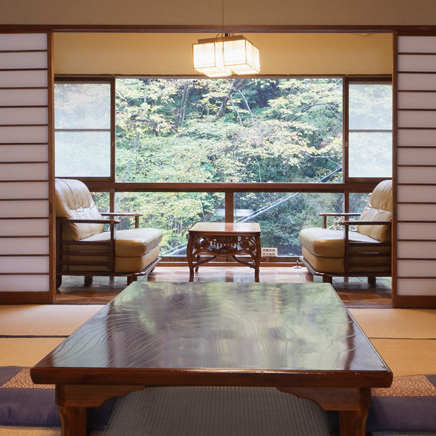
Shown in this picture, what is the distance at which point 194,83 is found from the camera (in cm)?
741

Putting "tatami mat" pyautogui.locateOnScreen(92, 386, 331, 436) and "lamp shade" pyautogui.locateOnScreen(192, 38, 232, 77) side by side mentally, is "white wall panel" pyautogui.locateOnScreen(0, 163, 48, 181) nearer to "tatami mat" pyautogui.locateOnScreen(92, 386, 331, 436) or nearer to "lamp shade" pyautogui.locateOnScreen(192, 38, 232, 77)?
"lamp shade" pyautogui.locateOnScreen(192, 38, 232, 77)

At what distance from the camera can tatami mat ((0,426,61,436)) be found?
1636mm

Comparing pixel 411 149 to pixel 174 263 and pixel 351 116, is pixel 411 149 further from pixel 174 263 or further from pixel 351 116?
pixel 174 263

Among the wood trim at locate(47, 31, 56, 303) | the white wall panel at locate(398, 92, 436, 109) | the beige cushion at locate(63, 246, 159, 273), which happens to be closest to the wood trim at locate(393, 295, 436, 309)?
the white wall panel at locate(398, 92, 436, 109)

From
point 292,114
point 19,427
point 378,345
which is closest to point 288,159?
point 292,114

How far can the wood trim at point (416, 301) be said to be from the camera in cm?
390

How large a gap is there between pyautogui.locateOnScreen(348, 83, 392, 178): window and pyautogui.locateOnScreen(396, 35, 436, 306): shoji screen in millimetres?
1961

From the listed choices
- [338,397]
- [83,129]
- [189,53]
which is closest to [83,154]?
[83,129]

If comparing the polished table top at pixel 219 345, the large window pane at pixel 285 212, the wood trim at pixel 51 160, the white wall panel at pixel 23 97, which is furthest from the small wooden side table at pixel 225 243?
the polished table top at pixel 219 345

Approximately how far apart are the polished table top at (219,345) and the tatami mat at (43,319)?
112 cm

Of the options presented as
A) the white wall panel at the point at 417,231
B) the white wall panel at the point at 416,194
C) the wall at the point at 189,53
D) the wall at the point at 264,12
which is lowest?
the white wall panel at the point at 417,231

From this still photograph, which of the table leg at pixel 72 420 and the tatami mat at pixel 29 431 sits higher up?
the table leg at pixel 72 420

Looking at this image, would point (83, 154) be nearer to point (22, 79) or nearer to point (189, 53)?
point (189, 53)

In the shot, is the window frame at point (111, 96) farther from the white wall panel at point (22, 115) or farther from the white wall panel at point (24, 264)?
the white wall panel at point (24, 264)
